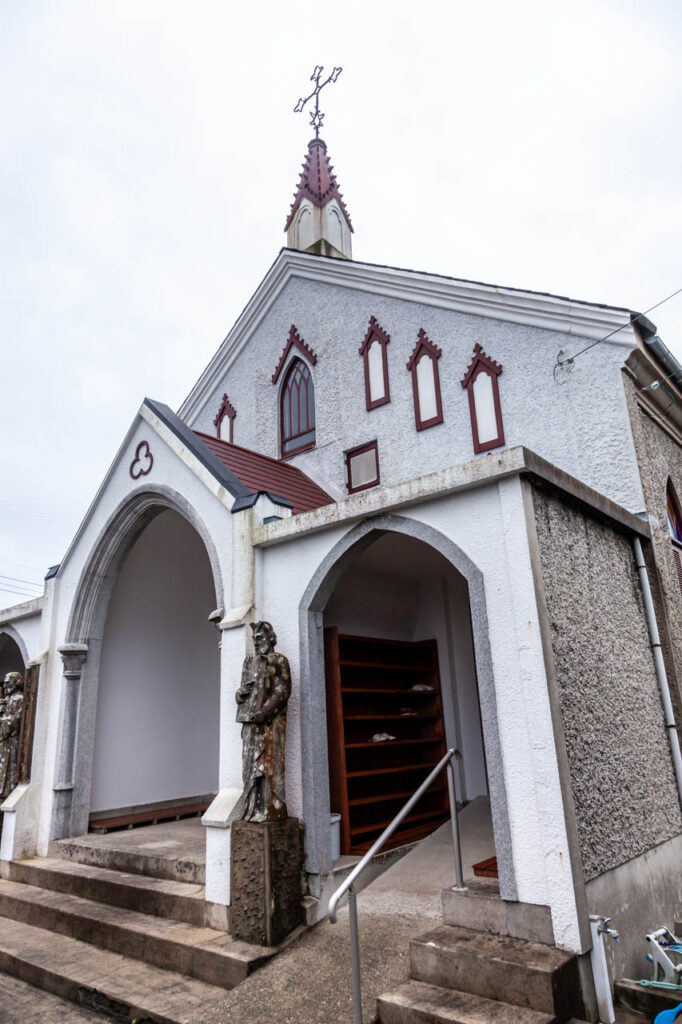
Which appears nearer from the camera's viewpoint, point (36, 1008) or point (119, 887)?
point (36, 1008)

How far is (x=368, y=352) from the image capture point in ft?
30.9

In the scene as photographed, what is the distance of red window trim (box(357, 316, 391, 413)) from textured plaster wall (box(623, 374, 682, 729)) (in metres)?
3.09

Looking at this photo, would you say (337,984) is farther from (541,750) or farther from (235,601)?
(235,601)

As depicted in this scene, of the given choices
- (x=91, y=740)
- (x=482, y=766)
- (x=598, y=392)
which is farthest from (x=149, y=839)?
(x=598, y=392)

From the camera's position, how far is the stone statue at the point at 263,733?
213 inches

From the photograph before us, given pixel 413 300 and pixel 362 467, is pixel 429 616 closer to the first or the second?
pixel 362 467

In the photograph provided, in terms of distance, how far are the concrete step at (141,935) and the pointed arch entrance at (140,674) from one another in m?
1.15

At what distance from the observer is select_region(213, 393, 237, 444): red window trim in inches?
435

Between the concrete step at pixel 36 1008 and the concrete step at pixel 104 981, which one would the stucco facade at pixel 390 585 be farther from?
the concrete step at pixel 36 1008

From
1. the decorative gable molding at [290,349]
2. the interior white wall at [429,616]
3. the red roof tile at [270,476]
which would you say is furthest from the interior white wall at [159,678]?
the interior white wall at [429,616]

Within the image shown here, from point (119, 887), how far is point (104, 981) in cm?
125

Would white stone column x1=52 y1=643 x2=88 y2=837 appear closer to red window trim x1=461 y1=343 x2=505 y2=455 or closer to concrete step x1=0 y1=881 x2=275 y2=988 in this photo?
concrete step x1=0 y1=881 x2=275 y2=988

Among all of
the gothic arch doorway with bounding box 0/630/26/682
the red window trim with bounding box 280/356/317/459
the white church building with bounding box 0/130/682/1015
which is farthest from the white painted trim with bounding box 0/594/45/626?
the red window trim with bounding box 280/356/317/459

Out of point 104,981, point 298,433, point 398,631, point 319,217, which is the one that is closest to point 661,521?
point 398,631
